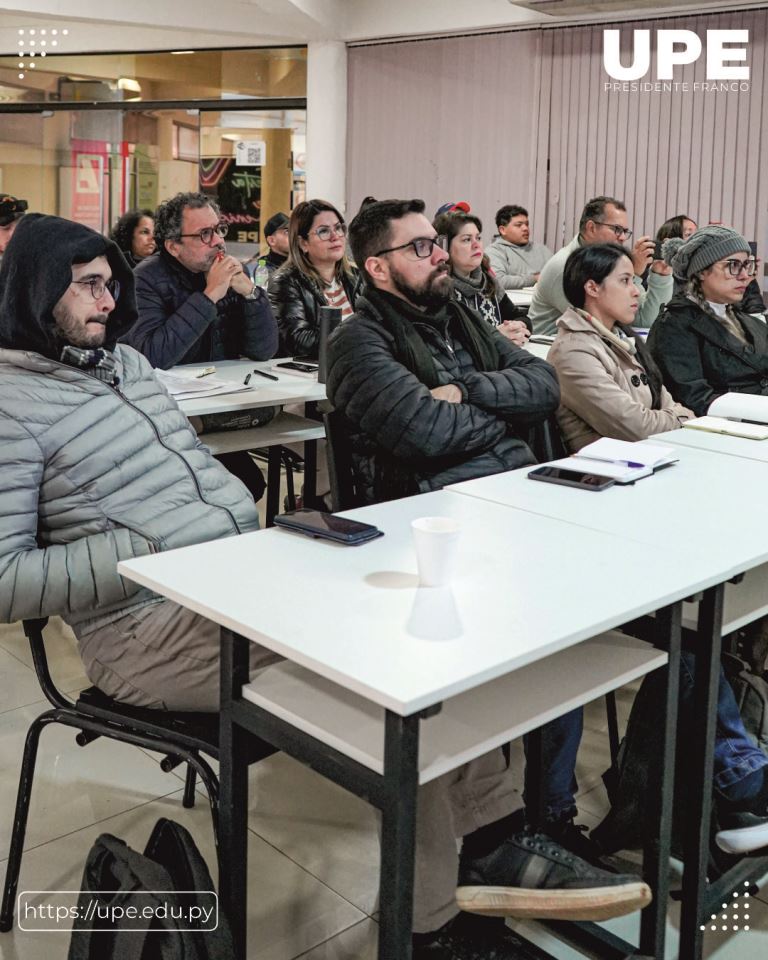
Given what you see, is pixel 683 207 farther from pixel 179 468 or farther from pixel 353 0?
pixel 179 468

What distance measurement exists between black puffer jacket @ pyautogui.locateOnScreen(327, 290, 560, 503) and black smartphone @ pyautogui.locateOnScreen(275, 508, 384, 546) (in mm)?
615

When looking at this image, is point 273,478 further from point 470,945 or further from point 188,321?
point 470,945

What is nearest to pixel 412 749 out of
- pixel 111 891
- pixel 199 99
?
pixel 111 891

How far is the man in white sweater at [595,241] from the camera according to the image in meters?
4.57

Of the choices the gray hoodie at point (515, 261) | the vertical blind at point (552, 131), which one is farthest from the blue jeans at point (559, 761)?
the vertical blind at point (552, 131)

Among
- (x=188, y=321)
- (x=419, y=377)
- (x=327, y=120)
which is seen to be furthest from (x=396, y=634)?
(x=327, y=120)

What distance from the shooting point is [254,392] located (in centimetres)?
317

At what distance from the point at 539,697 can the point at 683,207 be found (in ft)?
20.9

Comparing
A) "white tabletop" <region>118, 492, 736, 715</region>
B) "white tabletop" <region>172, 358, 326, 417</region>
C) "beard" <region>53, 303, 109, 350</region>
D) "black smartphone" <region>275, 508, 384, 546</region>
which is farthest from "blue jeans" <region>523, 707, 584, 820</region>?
"white tabletop" <region>172, 358, 326, 417</region>

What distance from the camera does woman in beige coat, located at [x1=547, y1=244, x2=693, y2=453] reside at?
287 centimetres

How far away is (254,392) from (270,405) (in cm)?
16

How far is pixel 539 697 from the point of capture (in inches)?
59.4

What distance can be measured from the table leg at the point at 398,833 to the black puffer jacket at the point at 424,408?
119 centimetres

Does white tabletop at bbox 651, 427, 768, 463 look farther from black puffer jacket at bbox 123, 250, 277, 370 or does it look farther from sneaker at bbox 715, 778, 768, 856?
black puffer jacket at bbox 123, 250, 277, 370
